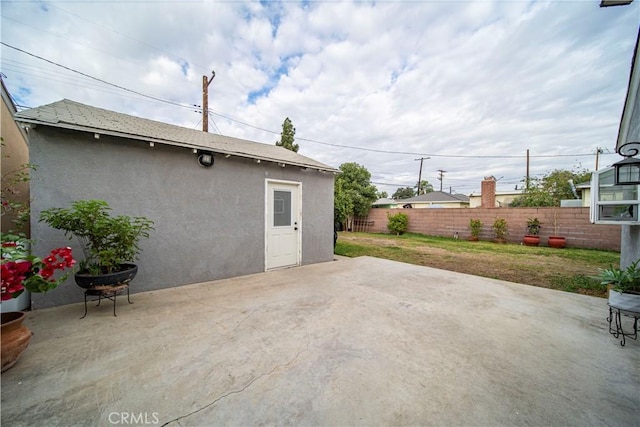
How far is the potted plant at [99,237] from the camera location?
285 centimetres

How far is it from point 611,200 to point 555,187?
674 inches

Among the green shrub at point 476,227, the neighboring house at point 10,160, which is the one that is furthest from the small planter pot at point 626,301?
the green shrub at point 476,227

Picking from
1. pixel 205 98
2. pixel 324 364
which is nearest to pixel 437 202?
pixel 205 98

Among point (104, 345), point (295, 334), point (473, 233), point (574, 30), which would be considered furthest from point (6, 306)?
point (473, 233)

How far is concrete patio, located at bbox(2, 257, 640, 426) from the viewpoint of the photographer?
4.96 feet

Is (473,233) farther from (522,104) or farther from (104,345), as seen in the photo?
(104,345)

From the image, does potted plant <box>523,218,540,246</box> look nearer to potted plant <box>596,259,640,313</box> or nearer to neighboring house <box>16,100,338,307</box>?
potted plant <box>596,259,640,313</box>

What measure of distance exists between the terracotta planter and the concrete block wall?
0.77 ft

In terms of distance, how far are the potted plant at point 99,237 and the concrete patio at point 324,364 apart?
0.53 meters

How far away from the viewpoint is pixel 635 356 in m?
2.21

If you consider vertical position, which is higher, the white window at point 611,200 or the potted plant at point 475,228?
the white window at point 611,200

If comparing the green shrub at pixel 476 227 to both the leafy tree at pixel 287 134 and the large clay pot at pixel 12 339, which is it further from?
the large clay pot at pixel 12 339

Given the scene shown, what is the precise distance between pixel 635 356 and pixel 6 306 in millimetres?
6807

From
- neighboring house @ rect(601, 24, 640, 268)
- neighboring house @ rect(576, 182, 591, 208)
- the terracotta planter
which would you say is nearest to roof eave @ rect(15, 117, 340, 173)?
neighboring house @ rect(601, 24, 640, 268)
